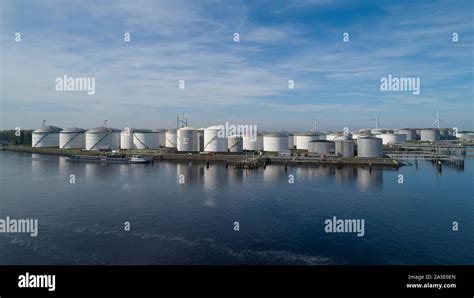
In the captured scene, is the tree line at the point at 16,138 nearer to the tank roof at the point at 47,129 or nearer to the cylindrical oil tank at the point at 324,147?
the tank roof at the point at 47,129

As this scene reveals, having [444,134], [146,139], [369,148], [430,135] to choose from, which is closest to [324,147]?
[369,148]

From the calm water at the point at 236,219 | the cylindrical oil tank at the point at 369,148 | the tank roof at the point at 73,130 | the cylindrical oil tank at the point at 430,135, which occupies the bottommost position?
the calm water at the point at 236,219

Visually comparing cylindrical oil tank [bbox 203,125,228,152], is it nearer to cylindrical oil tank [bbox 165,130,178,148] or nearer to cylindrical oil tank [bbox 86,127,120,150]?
cylindrical oil tank [bbox 165,130,178,148]

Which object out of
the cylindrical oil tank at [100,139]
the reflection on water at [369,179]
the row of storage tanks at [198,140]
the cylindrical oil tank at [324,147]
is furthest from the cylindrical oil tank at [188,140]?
the reflection on water at [369,179]

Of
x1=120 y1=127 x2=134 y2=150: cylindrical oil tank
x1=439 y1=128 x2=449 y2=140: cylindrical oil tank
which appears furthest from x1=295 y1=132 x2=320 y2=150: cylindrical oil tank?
x1=439 y1=128 x2=449 y2=140: cylindrical oil tank

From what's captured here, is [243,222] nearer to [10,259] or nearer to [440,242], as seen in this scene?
[440,242]
